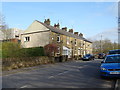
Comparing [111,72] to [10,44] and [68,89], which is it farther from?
[10,44]

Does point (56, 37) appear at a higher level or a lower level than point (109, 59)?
higher

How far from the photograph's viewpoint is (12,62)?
16766mm

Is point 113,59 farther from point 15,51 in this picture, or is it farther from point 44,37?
point 44,37

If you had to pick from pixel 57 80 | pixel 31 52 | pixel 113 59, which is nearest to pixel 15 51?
pixel 31 52

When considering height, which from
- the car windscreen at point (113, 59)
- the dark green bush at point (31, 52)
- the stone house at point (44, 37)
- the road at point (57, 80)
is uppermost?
the stone house at point (44, 37)

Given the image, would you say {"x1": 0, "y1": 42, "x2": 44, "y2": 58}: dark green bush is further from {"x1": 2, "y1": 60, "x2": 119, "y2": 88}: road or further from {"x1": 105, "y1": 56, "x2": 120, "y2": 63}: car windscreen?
{"x1": 105, "y1": 56, "x2": 120, "y2": 63}: car windscreen

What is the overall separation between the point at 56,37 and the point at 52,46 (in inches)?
413

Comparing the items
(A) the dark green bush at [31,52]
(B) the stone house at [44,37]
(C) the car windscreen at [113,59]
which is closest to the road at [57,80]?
(C) the car windscreen at [113,59]

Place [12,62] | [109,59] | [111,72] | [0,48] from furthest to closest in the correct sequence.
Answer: [0,48] → [12,62] → [109,59] → [111,72]

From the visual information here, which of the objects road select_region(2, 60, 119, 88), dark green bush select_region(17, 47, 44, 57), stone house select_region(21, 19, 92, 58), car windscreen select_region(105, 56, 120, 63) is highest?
stone house select_region(21, 19, 92, 58)

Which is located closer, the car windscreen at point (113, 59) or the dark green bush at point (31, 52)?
the car windscreen at point (113, 59)

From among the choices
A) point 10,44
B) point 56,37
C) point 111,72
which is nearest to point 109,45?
point 56,37

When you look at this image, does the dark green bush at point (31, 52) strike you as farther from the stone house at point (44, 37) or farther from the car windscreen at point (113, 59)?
the car windscreen at point (113, 59)

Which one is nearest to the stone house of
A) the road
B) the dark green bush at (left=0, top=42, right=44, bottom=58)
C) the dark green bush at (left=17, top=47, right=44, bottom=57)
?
the dark green bush at (left=17, top=47, right=44, bottom=57)
